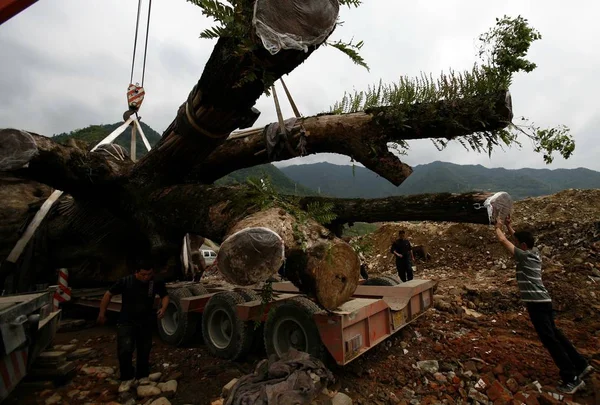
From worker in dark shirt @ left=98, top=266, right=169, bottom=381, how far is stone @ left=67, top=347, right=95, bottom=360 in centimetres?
119

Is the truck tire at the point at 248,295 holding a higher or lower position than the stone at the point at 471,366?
higher

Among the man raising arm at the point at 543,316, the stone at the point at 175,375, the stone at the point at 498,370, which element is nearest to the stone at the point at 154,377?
the stone at the point at 175,375

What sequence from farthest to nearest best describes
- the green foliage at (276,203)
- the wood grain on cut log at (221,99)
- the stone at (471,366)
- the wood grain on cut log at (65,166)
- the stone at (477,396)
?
the stone at (471,366), the wood grain on cut log at (65,166), the stone at (477,396), the green foliage at (276,203), the wood grain on cut log at (221,99)

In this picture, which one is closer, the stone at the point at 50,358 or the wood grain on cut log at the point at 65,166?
the wood grain on cut log at the point at 65,166

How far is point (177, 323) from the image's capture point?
515 cm

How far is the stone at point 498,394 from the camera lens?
3.20 m

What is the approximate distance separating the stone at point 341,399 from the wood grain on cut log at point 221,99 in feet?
8.86

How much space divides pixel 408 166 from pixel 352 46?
73.0 inches

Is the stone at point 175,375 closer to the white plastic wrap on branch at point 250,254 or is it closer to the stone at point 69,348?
the stone at point 69,348

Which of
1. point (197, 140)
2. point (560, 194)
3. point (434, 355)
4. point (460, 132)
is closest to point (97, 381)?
point (197, 140)

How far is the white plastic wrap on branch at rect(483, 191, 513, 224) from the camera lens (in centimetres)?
282

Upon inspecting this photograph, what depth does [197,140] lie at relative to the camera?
140 inches

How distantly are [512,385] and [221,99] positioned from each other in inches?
156

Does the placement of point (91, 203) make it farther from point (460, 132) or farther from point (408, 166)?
point (460, 132)
